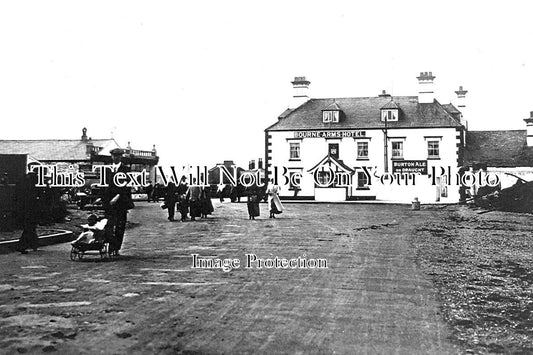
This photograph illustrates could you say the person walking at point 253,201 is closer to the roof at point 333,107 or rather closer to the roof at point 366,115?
the roof at point 366,115

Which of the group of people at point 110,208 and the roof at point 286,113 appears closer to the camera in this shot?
the group of people at point 110,208

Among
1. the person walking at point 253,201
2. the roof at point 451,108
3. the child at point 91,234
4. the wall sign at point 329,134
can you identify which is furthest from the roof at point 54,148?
the child at point 91,234

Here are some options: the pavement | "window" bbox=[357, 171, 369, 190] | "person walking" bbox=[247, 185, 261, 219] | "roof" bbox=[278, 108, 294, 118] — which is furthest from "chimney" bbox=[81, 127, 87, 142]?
the pavement

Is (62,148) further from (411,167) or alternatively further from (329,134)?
(411,167)

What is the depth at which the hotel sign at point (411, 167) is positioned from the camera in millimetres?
41031

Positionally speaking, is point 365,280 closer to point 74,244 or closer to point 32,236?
point 74,244

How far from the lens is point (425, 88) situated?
4319 cm

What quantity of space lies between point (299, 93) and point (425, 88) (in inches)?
393

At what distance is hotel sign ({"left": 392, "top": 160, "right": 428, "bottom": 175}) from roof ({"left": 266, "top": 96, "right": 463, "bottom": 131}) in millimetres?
2617

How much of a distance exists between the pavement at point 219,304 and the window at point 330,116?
32.7 meters

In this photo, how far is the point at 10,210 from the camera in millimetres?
14547

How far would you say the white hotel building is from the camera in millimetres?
40719

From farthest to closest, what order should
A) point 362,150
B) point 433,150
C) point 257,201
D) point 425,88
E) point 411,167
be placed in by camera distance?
point 425,88 → point 362,150 → point 411,167 → point 433,150 → point 257,201

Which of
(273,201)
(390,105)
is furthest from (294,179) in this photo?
(273,201)
